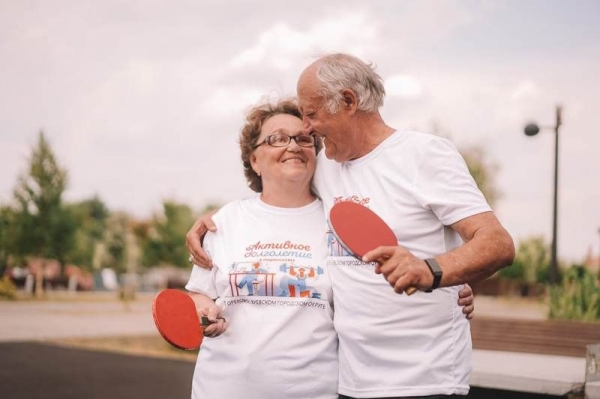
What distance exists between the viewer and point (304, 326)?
3.00m

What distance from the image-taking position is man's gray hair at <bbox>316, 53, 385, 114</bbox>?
269 cm

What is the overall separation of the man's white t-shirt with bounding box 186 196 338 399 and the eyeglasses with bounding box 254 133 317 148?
26 cm

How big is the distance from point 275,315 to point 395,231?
2.35 feet

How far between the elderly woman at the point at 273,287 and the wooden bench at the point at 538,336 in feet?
17.6

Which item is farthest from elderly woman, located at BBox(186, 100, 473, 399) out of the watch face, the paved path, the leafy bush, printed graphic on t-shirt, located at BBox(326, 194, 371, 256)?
the paved path

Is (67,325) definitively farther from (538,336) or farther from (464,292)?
(464,292)

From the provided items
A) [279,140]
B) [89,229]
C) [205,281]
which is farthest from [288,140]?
[89,229]

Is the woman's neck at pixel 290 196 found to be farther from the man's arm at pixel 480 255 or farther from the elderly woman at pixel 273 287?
the man's arm at pixel 480 255

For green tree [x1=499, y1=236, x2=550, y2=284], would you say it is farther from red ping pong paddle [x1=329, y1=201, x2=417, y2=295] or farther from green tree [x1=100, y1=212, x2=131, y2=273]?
red ping pong paddle [x1=329, y1=201, x2=417, y2=295]

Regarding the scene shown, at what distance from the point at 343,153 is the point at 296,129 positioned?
52 centimetres

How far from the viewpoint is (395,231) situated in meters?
2.57

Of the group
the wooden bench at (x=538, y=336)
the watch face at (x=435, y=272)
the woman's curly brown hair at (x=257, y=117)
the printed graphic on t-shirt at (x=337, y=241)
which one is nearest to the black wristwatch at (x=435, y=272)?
the watch face at (x=435, y=272)

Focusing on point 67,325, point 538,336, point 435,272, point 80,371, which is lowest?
point 67,325

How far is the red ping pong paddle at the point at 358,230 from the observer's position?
2197 millimetres
